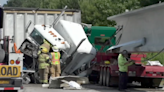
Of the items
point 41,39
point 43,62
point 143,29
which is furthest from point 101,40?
point 143,29

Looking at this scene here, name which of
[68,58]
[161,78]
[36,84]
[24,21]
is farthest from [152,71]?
[24,21]

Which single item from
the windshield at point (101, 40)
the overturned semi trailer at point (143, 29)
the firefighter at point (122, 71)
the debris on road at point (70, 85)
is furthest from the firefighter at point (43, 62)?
the windshield at point (101, 40)

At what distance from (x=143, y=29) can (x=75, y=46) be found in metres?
3.61

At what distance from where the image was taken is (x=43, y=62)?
16750mm

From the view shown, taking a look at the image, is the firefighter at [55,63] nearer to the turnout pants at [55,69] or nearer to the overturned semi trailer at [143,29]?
the turnout pants at [55,69]

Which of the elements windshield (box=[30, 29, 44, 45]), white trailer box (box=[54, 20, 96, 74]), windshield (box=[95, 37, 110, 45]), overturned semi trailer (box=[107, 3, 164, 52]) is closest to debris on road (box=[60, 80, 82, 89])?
white trailer box (box=[54, 20, 96, 74])

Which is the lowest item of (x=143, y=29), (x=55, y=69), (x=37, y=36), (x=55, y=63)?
(x=55, y=69)

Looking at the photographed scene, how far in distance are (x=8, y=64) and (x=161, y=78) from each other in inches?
309

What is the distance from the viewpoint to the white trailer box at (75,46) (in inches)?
664

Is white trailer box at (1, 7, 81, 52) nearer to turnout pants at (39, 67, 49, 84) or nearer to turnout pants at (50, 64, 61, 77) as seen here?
turnout pants at (39, 67, 49, 84)

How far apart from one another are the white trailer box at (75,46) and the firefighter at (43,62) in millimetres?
906

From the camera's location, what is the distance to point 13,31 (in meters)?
19.0

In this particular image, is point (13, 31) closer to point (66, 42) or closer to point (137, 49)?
point (66, 42)

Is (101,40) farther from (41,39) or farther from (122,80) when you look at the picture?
(122,80)
